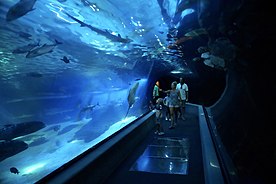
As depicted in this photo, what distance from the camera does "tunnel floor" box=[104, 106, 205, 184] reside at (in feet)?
18.2

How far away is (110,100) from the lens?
31359mm

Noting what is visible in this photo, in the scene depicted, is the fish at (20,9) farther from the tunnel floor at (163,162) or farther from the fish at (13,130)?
the fish at (13,130)

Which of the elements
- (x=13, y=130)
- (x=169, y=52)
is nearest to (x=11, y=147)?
(x=13, y=130)

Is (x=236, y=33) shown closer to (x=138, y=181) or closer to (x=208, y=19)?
(x=208, y=19)

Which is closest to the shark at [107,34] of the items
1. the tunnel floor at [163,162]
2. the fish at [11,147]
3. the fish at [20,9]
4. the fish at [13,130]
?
the fish at [20,9]

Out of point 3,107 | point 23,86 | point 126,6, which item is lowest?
point 3,107

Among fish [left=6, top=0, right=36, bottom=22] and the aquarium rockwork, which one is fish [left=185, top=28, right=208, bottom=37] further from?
fish [left=6, top=0, right=36, bottom=22]

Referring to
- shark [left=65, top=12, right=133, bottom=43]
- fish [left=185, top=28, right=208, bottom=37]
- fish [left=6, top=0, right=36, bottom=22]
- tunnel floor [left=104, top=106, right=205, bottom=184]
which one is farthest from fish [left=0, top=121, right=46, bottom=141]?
fish [left=185, top=28, right=208, bottom=37]

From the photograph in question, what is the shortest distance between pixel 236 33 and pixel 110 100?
85.0ft

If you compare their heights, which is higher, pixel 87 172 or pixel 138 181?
pixel 87 172

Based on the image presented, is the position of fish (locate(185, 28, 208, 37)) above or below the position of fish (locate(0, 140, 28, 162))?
above

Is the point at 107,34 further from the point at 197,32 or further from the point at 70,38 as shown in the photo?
the point at 197,32

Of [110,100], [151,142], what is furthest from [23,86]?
[151,142]

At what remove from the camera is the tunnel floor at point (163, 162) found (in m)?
5.54
